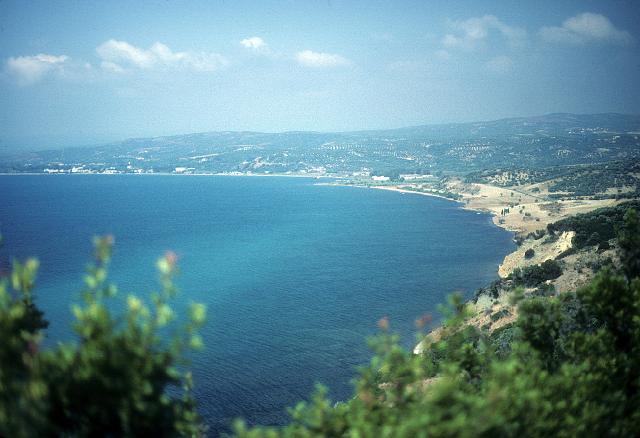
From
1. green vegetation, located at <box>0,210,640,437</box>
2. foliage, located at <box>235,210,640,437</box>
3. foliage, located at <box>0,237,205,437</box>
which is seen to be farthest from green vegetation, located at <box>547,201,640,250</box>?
foliage, located at <box>0,237,205,437</box>

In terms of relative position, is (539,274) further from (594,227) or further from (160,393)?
(160,393)

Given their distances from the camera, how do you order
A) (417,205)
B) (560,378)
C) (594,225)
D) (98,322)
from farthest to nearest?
(417,205) < (594,225) < (560,378) < (98,322)

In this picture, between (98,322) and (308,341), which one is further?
(308,341)

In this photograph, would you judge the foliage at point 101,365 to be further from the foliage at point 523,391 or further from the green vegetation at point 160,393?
the foliage at point 523,391

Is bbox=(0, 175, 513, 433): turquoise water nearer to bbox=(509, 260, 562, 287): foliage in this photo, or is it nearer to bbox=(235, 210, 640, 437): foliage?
bbox=(235, 210, 640, 437): foliage

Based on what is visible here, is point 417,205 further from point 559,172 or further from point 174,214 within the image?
point 174,214

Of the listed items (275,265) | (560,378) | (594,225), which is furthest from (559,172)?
(560,378)
